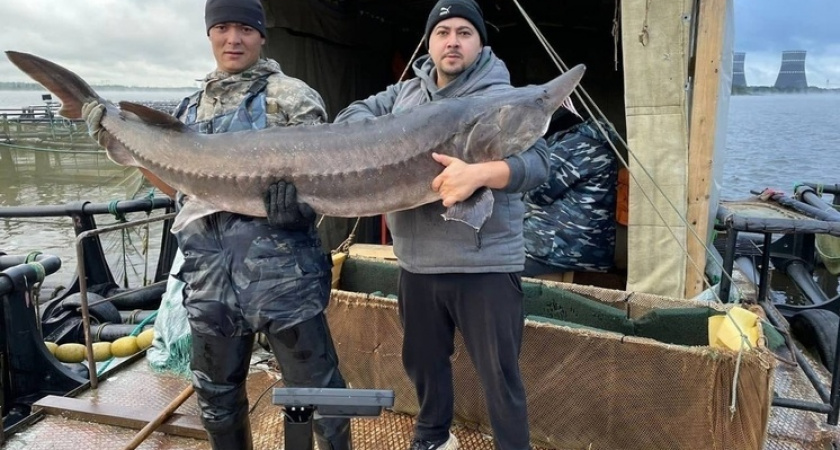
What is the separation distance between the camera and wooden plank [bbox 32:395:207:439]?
3.07 metres

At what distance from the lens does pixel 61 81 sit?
2.47 m

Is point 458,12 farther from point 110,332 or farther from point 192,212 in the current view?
point 110,332

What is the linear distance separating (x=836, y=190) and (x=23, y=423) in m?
9.49

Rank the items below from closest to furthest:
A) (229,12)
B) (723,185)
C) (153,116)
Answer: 1. (229,12)
2. (153,116)
3. (723,185)

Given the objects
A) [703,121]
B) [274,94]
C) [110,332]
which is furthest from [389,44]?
[274,94]

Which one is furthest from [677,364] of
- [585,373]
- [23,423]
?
[23,423]

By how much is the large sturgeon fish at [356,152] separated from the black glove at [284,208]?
0.06 meters

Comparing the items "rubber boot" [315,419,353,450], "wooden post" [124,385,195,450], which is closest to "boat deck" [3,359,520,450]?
"wooden post" [124,385,195,450]

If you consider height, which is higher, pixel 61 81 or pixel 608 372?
pixel 61 81

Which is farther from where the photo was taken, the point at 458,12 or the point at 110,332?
the point at 110,332

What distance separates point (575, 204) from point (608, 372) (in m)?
2.10

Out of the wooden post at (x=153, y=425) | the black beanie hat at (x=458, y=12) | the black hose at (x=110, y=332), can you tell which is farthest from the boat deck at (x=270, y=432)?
the black beanie hat at (x=458, y=12)

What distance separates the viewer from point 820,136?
4875 cm

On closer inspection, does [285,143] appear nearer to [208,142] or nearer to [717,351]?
[208,142]
